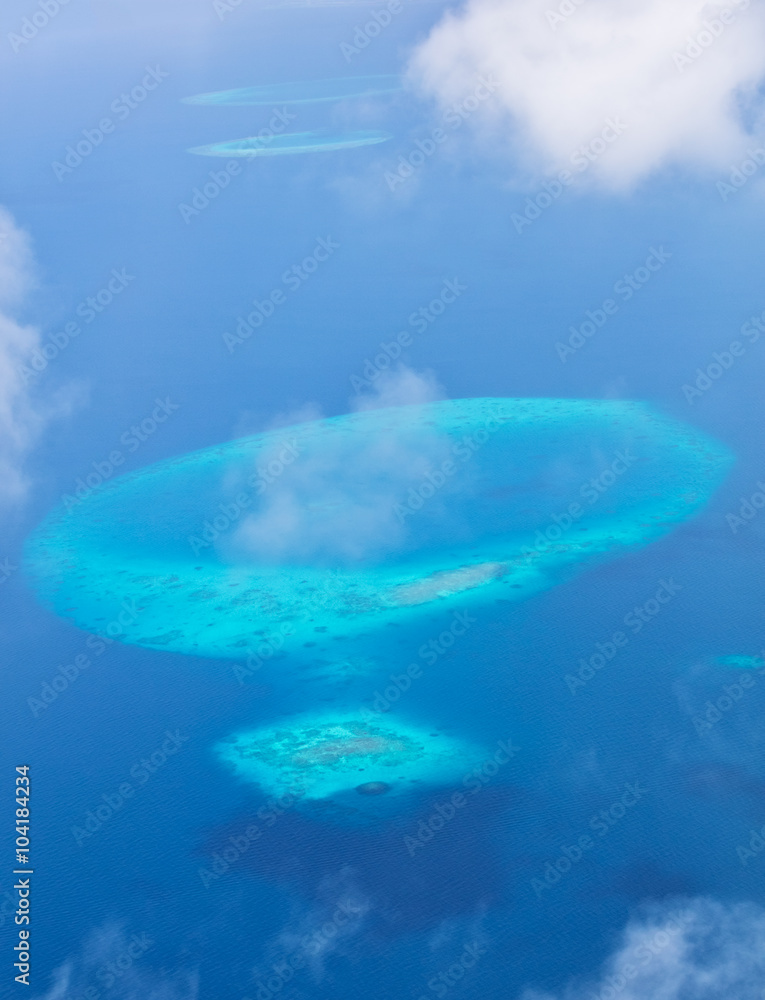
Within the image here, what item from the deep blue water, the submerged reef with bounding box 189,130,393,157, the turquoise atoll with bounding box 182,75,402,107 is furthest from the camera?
the turquoise atoll with bounding box 182,75,402,107

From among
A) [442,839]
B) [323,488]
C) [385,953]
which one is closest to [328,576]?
[323,488]

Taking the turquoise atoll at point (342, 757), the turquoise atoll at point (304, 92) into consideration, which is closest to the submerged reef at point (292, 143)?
the turquoise atoll at point (304, 92)

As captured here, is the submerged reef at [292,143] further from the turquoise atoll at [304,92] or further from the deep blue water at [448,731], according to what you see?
the deep blue water at [448,731]

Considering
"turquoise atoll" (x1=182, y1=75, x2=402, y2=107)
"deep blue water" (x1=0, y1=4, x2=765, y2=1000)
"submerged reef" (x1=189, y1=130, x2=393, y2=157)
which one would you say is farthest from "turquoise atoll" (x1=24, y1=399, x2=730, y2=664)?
"turquoise atoll" (x1=182, y1=75, x2=402, y2=107)

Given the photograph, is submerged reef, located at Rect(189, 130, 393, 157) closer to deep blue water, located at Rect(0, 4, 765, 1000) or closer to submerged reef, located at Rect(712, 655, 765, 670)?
deep blue water, located at Rect(0, 4, 765, 1000)

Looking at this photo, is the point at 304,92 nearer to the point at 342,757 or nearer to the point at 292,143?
the point at 292,143

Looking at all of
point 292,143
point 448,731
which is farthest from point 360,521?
point 292,143

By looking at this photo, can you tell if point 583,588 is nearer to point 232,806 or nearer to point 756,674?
point 756,674
